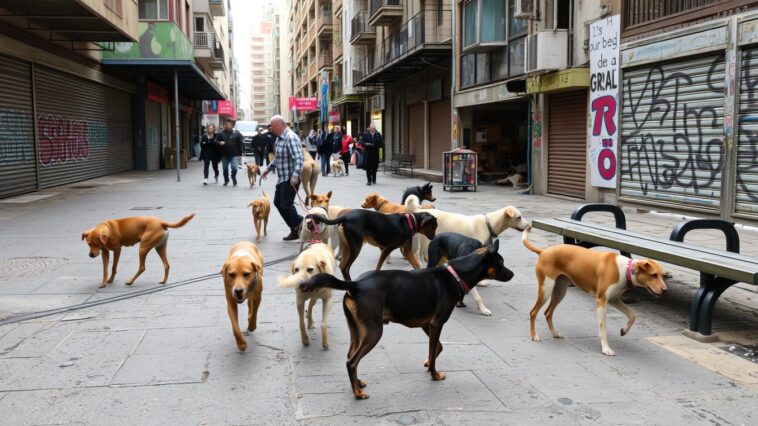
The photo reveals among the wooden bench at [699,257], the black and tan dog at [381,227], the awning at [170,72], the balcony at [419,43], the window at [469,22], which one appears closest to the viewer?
the wooden bench at [699,257]

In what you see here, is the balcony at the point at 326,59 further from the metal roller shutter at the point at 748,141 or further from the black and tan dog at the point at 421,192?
the black and tan dog at the point at 421,192

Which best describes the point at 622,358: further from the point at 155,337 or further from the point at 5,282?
the point at 5,282

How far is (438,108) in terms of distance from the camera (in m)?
27.8

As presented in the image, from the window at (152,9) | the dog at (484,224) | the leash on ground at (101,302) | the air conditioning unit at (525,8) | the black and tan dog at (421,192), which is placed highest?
the window at (152,9)

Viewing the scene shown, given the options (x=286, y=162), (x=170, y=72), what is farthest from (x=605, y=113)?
(x=170, y=72)

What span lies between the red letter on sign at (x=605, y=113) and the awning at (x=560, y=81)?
2.03 ft

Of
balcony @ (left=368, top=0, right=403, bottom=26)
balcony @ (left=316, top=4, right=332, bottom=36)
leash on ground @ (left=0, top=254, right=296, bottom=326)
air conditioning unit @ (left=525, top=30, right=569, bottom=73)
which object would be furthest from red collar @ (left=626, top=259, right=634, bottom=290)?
balcony @ (left=316, top=4, right=332, bottom=36)

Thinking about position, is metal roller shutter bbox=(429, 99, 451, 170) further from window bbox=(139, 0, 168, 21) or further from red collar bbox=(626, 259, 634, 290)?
red collar bbox=(626, 259, 634, 290)

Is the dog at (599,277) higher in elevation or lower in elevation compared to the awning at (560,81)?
lower

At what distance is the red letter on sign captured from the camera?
1411 cm

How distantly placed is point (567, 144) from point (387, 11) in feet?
60.6

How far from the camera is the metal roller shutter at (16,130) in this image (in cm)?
1572

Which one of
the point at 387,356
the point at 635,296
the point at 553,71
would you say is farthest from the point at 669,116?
the point at 387,356

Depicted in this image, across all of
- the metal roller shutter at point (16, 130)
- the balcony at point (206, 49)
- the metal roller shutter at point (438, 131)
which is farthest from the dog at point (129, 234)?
the balcony at point (206, 49)
